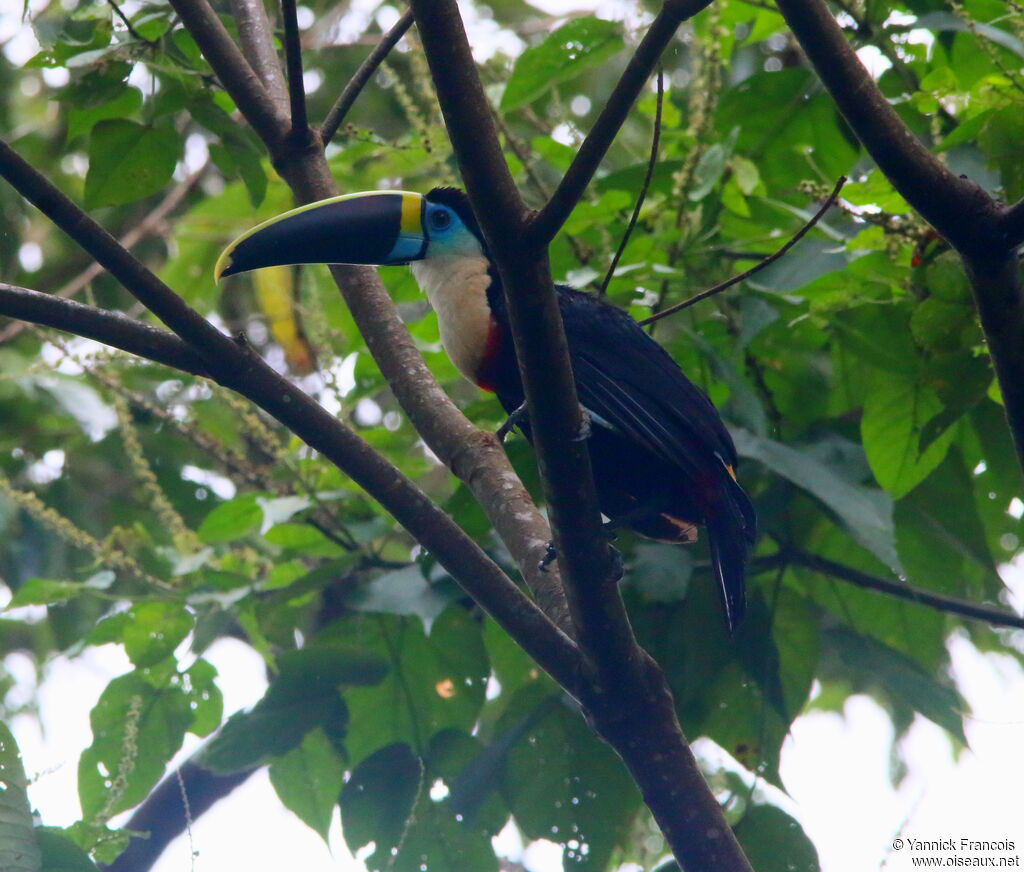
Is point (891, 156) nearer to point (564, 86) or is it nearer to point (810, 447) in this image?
point (810, 447)

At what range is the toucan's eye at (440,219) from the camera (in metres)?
3.06

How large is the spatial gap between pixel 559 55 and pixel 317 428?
1.42m

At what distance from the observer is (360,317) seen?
2812 mm

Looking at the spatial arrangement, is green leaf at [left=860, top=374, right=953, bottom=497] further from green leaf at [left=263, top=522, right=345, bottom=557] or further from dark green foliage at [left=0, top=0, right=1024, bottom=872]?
green leaf at [left=263, top=522, right=345, bottom=557]

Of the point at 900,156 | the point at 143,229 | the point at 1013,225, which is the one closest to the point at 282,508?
the point at 900,156

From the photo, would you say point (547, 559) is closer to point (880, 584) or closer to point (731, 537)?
point (731, 537)

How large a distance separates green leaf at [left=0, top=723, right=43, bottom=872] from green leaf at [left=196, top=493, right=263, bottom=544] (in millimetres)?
944

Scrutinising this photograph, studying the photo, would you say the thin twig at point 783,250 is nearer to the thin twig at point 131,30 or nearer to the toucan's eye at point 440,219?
the toucan's eye at point 440,219

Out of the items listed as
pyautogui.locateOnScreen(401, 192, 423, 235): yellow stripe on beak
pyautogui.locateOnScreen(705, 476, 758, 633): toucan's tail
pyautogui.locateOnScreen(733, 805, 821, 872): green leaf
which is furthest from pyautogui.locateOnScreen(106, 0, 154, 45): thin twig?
pyautogui.locateOnScreen(733, 805, 821, 872): green leaf

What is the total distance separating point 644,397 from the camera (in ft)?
8.78

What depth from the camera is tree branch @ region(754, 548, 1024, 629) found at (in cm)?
278

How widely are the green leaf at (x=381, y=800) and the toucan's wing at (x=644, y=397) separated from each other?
38.1 inches

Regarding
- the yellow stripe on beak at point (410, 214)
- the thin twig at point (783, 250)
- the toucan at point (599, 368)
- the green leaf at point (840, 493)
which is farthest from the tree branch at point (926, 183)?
the yellow stripe on beak at point (410, 214)

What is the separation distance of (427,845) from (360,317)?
1.26 meters
